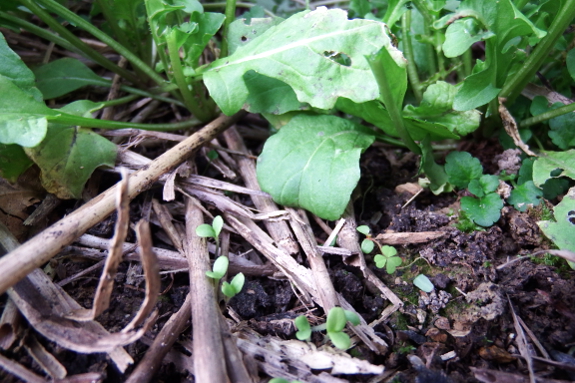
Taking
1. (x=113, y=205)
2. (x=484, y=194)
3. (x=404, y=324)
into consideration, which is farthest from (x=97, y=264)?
(x=484, y=194)

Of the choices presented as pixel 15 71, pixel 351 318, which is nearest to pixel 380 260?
pixel 351 318

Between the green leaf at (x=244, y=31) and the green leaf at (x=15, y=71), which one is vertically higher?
the green leaf at (x=15, y=71)

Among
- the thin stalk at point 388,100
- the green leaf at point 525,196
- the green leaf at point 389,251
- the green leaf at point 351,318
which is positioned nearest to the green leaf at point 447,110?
the thin stalk at point 388,100

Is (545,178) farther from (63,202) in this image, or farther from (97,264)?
(63,202)

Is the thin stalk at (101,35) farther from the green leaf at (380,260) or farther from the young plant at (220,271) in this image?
the green leaf at (380,260)

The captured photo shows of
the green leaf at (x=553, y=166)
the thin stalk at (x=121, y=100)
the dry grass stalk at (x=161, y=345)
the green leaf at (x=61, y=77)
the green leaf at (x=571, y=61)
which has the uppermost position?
the green leaf at (x=61, y=77)

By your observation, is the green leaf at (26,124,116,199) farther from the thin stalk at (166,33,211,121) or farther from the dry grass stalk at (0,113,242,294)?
the thin stalk at (166,33,211,121)
